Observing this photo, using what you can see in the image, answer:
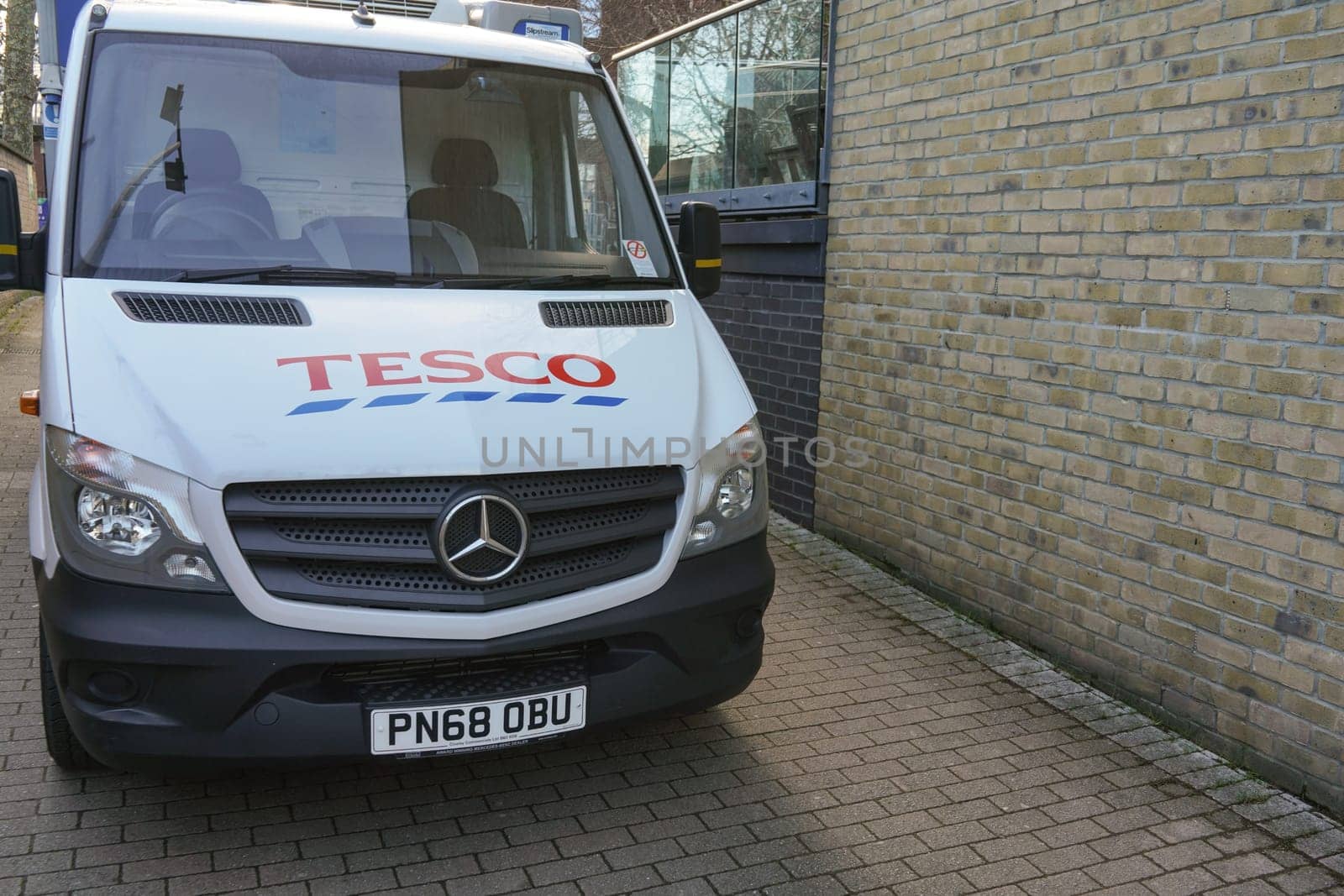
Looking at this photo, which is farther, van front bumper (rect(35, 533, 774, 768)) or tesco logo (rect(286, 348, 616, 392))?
tesco logo (rect(286, 348, 616, 392))

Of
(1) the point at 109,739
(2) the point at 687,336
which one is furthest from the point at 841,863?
(1) the point at 109,739

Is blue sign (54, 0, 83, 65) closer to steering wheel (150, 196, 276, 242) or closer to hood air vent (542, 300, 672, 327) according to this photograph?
steering wheel (150, 196, 276, 242)

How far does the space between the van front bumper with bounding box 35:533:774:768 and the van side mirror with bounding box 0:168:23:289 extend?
3.93 ft

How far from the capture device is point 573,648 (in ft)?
10.8

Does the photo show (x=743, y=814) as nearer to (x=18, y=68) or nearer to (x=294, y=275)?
(x=294, y=275)

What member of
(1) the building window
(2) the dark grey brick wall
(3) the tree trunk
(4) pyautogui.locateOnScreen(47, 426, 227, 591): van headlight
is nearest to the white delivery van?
(4) pyautogui.locateOnScreen(47, 426, 227, 591): van headlight

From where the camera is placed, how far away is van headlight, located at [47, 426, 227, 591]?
2865 millimetres

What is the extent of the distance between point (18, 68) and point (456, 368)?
25631 mm

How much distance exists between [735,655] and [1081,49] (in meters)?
2.90

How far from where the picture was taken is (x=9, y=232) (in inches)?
146

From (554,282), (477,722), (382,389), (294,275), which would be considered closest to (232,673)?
(477,722)

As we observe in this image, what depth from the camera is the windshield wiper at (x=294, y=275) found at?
348 cm

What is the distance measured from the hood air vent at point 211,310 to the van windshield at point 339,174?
14 cm

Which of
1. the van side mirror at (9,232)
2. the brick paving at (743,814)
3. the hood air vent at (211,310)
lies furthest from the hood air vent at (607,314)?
the van side mirror at (9,232)
